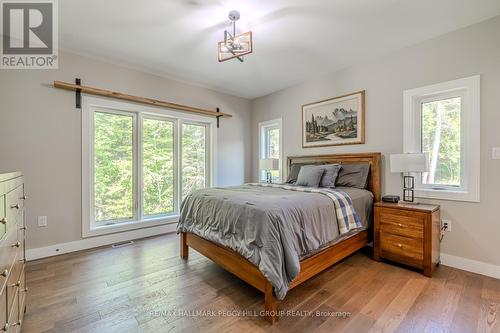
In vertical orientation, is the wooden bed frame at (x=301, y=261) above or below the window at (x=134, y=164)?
below

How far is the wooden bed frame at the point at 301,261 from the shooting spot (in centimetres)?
174

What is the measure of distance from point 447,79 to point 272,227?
8.58ft

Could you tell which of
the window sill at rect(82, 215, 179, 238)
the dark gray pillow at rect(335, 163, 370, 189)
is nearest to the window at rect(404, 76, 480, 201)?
the dark gray pillow at rect(335, 163, 370, 189)

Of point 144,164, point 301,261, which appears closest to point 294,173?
point 301,261

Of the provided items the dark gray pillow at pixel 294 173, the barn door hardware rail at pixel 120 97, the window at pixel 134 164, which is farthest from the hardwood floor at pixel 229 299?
the barn door hardware rail at pixel 120 97

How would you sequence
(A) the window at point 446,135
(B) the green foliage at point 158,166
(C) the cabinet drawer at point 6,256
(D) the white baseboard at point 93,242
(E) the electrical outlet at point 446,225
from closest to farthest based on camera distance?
(C) the cabinet drawer at point 6,256
(A) the window at point 446,135
(E) the electrical outlet at point 446,225
(D) the white baseboard at point 93,242
(B) the green foliage at point 158,166

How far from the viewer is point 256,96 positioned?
489cm

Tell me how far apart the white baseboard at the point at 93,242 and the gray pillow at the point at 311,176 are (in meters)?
2.28

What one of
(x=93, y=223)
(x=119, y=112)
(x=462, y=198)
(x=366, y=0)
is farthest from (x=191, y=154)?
(x=462, y=198)

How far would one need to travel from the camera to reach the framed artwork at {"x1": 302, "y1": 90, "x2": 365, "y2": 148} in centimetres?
332

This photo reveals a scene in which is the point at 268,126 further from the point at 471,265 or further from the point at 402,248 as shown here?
the point at 471,265

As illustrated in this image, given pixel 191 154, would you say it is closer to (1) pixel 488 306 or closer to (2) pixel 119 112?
(2) pixel 119 112

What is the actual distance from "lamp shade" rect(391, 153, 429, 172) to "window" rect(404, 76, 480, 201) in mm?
362

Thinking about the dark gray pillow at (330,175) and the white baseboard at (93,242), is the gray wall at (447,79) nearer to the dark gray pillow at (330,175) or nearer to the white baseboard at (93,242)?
the dark gray pillow at (330,175)
